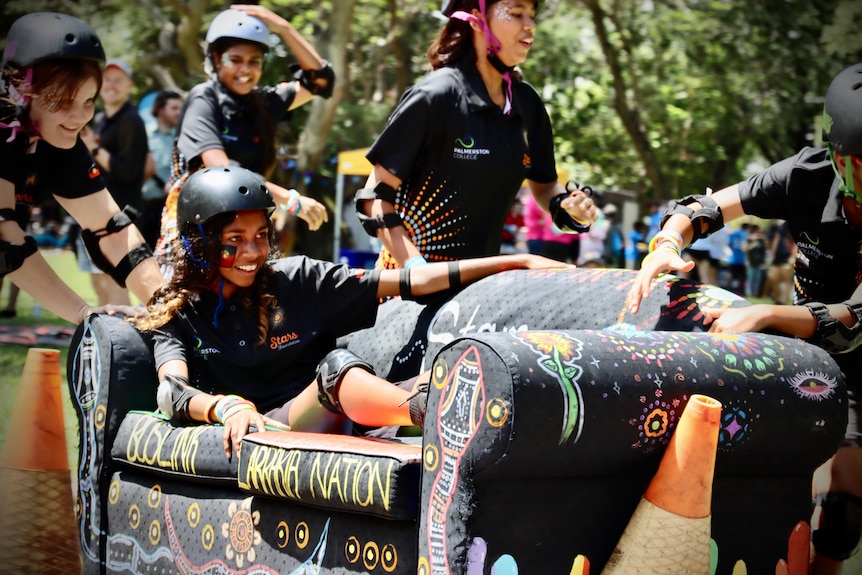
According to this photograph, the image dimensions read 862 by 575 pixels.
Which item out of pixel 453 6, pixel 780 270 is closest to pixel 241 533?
pixel 453 6

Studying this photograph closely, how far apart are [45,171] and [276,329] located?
3.87 feet

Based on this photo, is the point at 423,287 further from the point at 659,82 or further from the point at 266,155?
the point at 659,82

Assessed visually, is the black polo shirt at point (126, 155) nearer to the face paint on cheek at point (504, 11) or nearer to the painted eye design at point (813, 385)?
the face paint on cheek at point (504, 11)

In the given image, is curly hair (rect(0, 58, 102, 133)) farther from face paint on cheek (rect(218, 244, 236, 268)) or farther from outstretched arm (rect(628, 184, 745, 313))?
outstretched arm (rect(628, 184, 745, 313))

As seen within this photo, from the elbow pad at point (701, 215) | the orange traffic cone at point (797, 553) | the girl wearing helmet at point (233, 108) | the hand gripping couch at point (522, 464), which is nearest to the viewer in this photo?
the hand gripping couch at point (522, 464)

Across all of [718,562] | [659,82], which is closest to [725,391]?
[718,562]

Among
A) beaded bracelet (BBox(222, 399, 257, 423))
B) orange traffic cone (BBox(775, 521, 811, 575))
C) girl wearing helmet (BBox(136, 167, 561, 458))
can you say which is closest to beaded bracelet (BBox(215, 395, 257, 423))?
beaded bracelet (BBox(222, 399, 257, 423))

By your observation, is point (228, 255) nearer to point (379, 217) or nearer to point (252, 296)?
point (252, 296)

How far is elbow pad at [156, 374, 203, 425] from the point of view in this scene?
11.8 ft

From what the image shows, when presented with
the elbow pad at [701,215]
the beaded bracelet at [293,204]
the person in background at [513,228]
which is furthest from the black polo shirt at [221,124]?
the person in background at [513,228]

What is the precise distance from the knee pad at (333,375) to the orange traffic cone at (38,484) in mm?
948

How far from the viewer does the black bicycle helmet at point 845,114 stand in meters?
3.20

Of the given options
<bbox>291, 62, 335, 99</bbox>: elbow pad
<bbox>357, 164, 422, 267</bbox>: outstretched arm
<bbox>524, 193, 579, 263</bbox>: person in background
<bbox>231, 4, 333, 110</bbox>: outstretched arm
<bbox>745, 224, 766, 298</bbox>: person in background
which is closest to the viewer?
<bbox>357, 164, 422, 267</bbox>: outstretched arm

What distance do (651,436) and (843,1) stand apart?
12878mm
